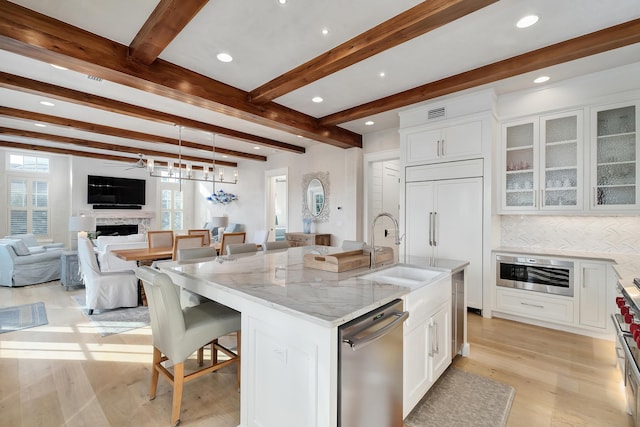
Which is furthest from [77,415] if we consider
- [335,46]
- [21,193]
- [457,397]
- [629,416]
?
[21,193]

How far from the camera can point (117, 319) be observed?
3.63m

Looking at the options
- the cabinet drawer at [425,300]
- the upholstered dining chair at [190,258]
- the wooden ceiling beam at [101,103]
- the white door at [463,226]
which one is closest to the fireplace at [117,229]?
the wooden ceiling beam at [101,103]

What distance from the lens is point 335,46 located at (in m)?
2.65

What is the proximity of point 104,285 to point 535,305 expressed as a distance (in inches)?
214

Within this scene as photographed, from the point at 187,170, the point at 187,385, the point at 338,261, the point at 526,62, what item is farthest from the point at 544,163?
the point at 187,170

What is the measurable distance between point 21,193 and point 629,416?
11.2m

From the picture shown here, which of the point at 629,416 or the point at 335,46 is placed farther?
the point at 335,46

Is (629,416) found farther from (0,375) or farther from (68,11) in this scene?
(68,11)

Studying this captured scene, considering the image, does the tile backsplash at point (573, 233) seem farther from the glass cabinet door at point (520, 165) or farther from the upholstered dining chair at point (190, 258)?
the upholstered dining chair at point (190, 258)

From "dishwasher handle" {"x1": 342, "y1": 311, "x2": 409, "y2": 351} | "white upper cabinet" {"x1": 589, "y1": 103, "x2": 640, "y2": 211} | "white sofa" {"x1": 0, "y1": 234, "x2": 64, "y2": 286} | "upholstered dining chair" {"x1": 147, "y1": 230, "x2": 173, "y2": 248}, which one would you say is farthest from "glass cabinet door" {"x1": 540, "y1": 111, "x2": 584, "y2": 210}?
A: "white sofa" {"x1": 0, "y1": 234, "x2": 64, "y2": 286}

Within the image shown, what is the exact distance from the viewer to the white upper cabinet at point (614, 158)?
9.66ft

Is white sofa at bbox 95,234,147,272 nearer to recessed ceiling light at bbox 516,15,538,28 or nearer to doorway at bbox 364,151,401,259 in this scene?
doorway at bbox 364,151,401,259

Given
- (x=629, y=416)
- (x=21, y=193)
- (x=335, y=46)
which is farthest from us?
(x=21, y=193)

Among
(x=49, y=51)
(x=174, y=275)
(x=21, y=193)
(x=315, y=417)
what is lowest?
(x=315, y=417)
